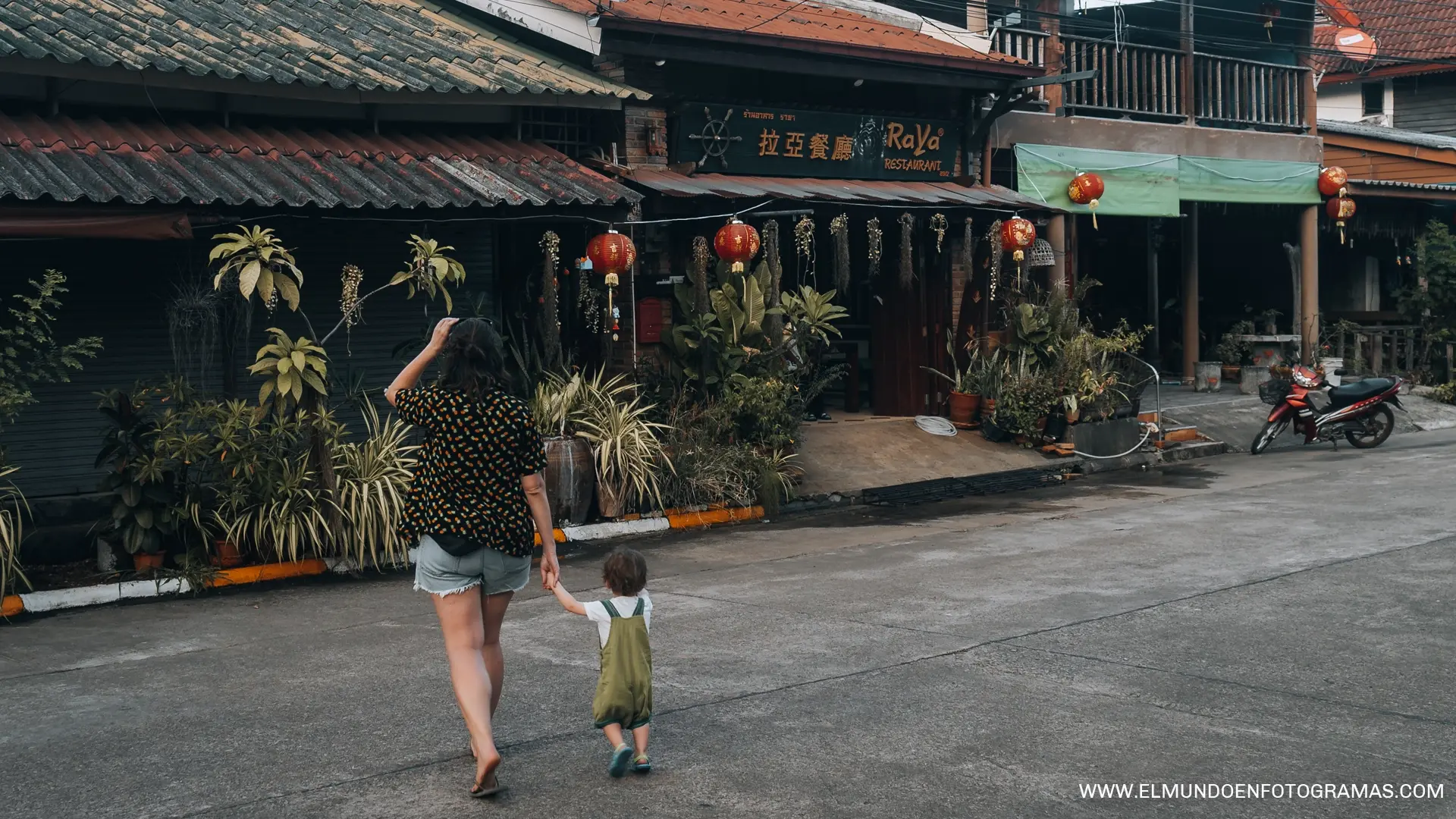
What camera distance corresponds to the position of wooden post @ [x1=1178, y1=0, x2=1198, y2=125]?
20469 mm

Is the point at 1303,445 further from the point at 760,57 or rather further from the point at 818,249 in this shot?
the point at 760,57

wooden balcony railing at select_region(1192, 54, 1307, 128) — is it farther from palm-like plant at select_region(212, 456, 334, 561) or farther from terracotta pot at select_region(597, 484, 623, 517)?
palm-like plant at select_region(212, 456, 334, 561)

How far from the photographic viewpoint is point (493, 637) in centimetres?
558

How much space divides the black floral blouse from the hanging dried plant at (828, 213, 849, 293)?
29.3 feet

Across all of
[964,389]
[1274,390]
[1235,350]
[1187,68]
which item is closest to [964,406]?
[964,389]

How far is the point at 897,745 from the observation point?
227 inches

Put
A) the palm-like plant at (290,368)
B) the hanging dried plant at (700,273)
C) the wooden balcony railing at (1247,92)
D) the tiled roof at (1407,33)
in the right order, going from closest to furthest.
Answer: the palm-like plant at (290,368) < the hanging dried plant at (700,273) < the wooden balcony railing at (1247,92) < the tiled roof at (1407,33)

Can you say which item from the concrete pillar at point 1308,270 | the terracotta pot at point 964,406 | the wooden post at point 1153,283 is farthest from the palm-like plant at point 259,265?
the concrete pillar at point 1308,270

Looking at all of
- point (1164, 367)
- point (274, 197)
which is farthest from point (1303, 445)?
point (274, 197)

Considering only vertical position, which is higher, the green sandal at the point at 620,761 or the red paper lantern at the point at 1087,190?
the red paper lantern at the point at 1087,190

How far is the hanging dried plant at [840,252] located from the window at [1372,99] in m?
23.0

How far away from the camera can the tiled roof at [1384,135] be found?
25.8 m

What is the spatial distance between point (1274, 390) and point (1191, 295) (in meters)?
4.25

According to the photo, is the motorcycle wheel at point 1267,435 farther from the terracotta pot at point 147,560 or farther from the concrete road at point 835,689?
the terracotta pot at point 147,560
